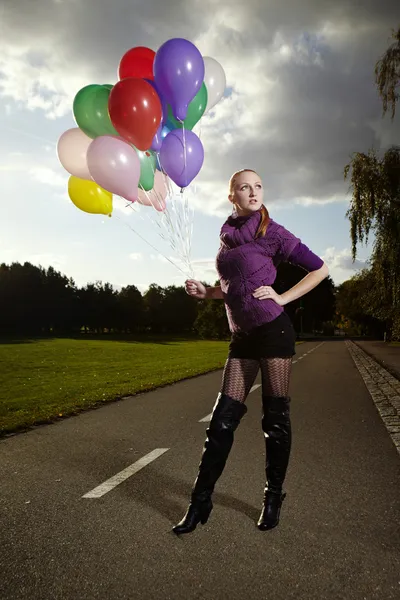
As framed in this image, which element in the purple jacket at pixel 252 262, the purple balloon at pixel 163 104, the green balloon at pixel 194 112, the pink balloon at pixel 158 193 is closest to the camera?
the purple jacket at pixel 252 262

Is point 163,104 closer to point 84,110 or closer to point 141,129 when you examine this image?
point 141,129

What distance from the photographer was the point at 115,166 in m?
5.47

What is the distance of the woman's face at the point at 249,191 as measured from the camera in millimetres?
3229

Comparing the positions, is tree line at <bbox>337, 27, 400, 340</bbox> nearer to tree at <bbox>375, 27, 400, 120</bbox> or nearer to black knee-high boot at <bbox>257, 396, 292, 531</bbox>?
tree at <bbox>375, 27, 400, 120</bbox>

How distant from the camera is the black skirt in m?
3.11

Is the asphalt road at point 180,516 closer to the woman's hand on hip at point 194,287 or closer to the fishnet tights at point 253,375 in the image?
the fishnet tights at point 253,375

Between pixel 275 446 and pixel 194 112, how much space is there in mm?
4226

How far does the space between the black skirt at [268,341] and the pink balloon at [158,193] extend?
347 centimetres

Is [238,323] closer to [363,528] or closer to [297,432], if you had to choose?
[363,528]

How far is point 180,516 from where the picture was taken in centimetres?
329

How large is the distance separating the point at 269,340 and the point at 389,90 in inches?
479

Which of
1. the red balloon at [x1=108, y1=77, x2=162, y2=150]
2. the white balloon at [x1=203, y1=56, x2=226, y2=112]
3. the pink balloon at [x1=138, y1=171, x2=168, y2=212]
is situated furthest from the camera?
the white balloon at [x1=203, y1=56, x2=226, y2=112]

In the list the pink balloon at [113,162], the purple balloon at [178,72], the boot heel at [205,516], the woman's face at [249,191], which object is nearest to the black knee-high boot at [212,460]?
the boot heel at [205,516]

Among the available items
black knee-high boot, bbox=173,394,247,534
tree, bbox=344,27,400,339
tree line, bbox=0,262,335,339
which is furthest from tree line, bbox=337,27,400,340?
tree line, bbox=0,262,335,339
